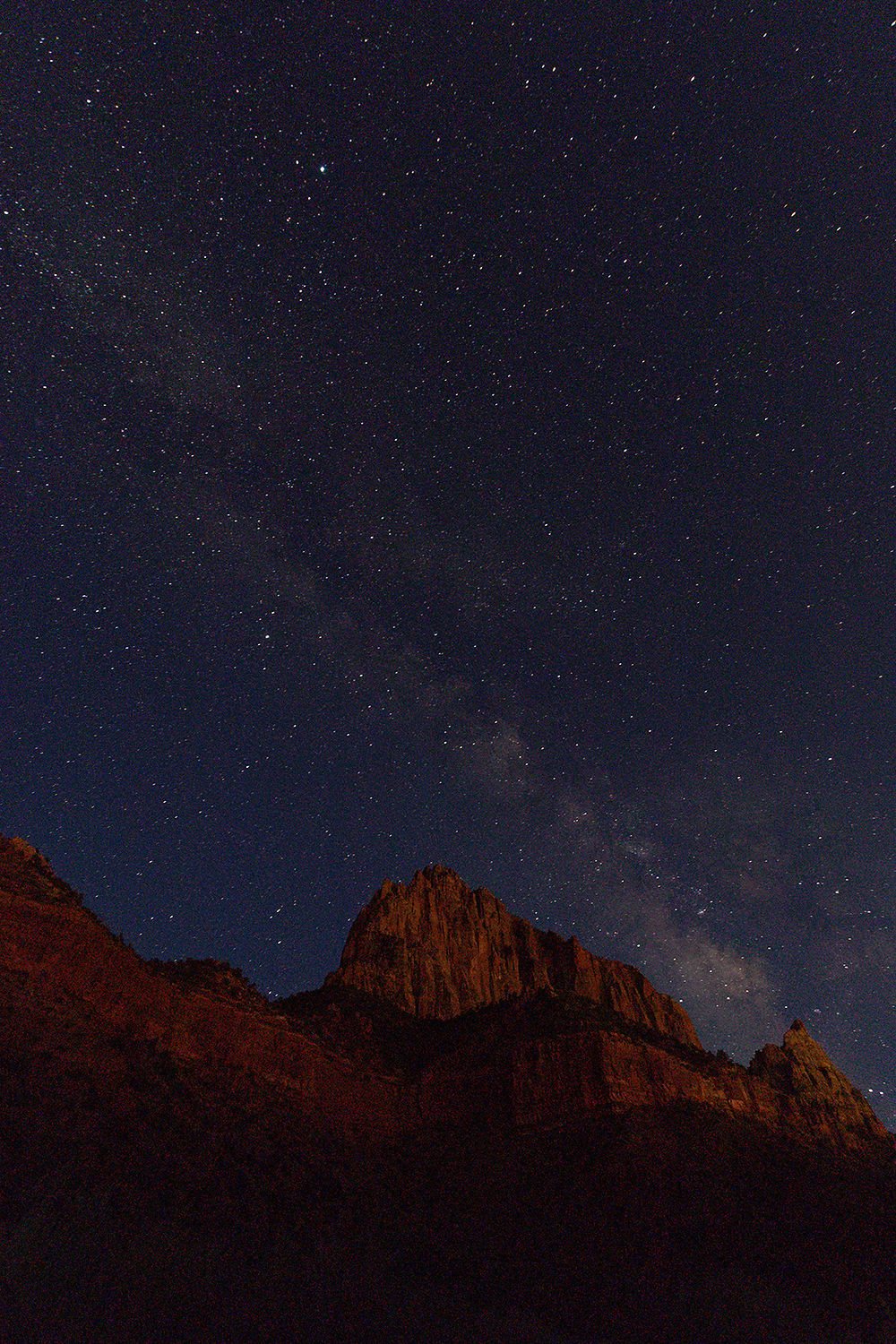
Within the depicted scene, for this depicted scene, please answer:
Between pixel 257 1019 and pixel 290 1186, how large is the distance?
9623 mm

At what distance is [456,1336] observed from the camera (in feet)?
62.6

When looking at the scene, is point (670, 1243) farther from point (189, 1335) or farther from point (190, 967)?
point (190, 967)

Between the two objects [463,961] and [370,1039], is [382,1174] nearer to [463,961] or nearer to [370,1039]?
[370,1039]

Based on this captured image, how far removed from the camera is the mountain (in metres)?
18.8

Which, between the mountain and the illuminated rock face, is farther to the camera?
the illuminated rock face

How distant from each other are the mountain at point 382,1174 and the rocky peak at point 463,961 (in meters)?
11.9

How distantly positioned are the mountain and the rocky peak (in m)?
11.9

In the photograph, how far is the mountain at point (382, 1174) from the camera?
18.8m

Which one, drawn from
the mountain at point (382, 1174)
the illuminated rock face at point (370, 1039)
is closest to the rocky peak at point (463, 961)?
the illuminated rock face at point (370, 1039)

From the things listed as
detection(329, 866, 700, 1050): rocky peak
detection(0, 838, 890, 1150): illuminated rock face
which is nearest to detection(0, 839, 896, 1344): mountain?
detection(0, 838, 890, 1150): illuminated rock face

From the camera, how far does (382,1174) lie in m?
36.2

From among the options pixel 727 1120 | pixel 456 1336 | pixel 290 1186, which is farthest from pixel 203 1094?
pixel 727 1120

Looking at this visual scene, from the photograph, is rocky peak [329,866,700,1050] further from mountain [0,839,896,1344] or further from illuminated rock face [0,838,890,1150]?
mountain [0,839,896,1344]

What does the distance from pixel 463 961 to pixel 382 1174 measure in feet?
119
